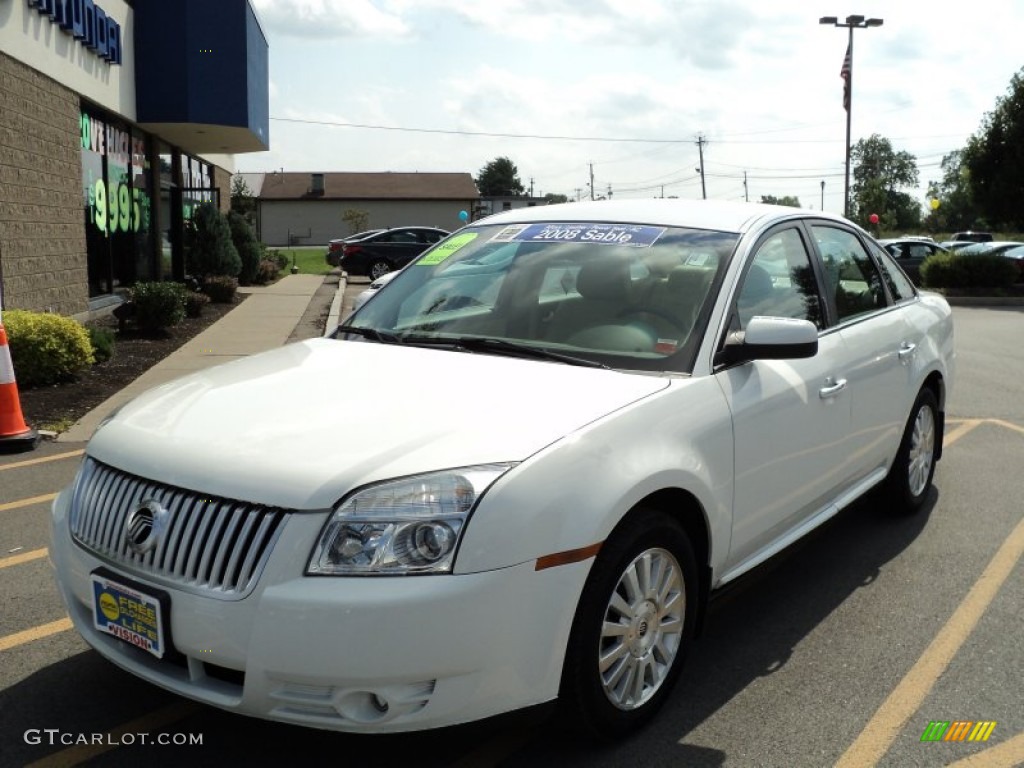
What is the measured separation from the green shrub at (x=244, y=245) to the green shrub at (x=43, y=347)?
13102 mm

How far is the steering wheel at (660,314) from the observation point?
3.60m

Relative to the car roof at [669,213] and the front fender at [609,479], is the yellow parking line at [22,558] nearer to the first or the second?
the car roof at [669,213]

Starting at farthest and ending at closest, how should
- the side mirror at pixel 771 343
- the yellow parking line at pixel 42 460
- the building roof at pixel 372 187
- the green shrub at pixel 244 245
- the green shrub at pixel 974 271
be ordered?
the building roof at pixel 372 187 < the green shrub at pixel 974 271 < the green shrub at pixel 244 245 < the yellow parking line at pixel 42 460 < the side mirror at pixel 771 343

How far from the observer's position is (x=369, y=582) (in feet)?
8.15

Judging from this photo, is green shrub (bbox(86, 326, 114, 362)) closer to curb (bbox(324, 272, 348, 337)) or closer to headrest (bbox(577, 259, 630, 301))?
curb (bbox(324, 272, 348, 337))

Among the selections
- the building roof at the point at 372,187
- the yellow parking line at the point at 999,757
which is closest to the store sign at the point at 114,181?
the yellow parking line at the point at 999,757

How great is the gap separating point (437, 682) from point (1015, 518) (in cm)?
423

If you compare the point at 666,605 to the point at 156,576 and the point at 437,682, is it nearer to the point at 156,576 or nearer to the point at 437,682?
the point at 437,682

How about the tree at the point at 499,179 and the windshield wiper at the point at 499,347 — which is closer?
the windshield wiper at the point at 499,347

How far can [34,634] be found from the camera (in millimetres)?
Result: 3812

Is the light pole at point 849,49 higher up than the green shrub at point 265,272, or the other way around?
the light pole at point 849,49

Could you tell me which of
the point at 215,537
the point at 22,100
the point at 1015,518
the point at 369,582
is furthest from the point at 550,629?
the point at 22,100

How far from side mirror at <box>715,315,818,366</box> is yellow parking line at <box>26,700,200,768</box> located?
84.4 inches

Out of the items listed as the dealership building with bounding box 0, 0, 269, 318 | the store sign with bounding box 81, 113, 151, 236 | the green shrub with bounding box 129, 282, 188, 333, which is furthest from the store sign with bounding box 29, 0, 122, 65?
the green shrub with bounding box 129, 282, 188, 333
